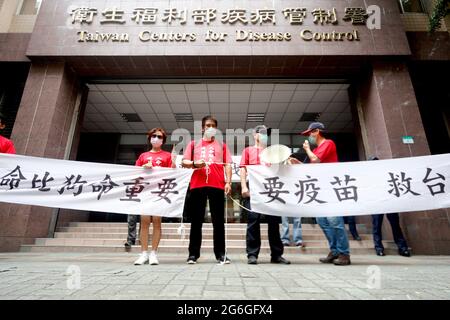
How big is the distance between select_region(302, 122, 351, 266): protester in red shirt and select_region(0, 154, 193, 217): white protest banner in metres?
1.82

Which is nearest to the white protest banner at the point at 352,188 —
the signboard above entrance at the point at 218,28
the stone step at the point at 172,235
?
the stone step at the point at 172,235

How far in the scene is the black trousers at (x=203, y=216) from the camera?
3223 millimetres

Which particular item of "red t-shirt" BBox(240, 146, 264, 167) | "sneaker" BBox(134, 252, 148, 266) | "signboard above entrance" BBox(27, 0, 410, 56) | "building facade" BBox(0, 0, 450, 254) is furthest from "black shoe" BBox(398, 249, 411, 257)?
"sneaker" BBox(134, 252, 148, 266)

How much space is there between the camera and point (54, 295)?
149cm

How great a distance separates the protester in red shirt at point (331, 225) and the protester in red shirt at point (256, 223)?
59cm

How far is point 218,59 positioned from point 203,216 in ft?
15.0

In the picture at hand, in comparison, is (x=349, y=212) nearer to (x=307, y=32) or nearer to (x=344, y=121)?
(x=307, y=32)

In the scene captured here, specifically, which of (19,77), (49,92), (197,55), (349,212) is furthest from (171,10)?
(349,212)

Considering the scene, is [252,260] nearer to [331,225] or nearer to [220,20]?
[331,225]

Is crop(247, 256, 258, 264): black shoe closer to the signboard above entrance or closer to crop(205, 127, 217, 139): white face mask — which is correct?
crop(205, 127, 217, 139): white face mask

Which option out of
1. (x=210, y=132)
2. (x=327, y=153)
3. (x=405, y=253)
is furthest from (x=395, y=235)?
(x=210, y=132)

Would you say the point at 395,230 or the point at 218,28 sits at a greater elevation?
the point at 218,28

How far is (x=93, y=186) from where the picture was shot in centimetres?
345

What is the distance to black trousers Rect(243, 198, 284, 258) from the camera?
3.21m
